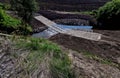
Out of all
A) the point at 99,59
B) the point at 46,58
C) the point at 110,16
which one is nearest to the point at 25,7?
the point at 110,16

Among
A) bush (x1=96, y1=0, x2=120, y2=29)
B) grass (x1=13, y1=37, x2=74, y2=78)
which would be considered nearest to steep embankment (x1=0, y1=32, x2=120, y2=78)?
grass (x1=13, y1=37, x2=74, y2=78)

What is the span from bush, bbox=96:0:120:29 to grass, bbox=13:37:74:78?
14697 mm

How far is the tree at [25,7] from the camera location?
56.4ft

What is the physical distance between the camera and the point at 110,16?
2361 centimetres

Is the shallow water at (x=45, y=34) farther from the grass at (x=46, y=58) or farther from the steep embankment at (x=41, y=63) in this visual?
the grass at (x=46, y=58)

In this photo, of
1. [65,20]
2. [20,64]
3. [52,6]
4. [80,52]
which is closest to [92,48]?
Result: [80,52]

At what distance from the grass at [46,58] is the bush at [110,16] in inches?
579

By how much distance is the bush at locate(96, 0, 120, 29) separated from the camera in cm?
2291

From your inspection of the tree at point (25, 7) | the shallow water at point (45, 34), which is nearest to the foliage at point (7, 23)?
the tree at point (25, 7)

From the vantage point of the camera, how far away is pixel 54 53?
8461mm

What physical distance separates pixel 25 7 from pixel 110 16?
8413 mm

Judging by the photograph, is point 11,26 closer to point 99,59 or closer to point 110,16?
point 99,59

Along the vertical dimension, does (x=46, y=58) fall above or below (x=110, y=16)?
above

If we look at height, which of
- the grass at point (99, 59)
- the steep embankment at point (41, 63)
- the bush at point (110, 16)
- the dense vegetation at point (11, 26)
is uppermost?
the steep embankment at point (41, 63)
